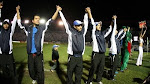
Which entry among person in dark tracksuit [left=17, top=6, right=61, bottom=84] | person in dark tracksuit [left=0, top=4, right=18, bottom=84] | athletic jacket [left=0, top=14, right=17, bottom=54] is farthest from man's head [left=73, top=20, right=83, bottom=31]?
athletic jacket [left=0, top=14, right=17, bottom=54]

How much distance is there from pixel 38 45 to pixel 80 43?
4.61 feet

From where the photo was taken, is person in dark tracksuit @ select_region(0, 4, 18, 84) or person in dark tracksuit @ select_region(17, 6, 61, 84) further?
person in dark tracksuit @ select_region(0, 4, 18, 84)

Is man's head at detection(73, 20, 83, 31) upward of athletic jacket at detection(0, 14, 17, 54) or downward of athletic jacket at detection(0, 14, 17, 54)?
upward

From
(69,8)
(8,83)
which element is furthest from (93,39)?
(69,8)

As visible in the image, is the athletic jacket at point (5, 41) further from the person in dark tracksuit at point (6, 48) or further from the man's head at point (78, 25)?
the man's head at point (78, 25)

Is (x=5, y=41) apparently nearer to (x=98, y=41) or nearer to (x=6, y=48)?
(x=6, y=48)

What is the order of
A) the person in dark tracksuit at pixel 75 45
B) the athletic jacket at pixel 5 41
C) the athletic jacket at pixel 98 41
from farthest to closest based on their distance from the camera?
the athletic jacket at pixel 98 41 → the athletic jacket at pixel 5 41 → the person in dark tracksuit at pixel 75 45

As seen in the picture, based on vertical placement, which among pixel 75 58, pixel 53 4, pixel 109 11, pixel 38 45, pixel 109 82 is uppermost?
pixel 53 4

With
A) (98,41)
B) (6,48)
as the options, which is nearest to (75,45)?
(98,41)

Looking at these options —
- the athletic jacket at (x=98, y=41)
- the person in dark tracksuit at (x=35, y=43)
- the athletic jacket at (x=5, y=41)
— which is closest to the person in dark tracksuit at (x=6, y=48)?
the athletic jacket at (x=5, y=41)

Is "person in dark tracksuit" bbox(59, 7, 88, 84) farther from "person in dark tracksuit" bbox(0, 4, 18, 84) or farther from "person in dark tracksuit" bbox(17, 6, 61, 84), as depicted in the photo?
"person in dark tracksuit" bbox(0, 4, 18, 84)

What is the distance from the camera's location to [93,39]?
577 centimetres

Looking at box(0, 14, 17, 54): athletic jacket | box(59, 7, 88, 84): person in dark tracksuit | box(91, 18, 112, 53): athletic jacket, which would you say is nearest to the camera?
box(59, 7, 88, 84): person in dark tracksuit

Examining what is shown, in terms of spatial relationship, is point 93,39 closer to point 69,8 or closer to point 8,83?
point 8,83
